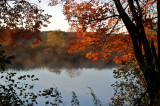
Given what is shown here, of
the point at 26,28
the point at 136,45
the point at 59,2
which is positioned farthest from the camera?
the point at 26,28

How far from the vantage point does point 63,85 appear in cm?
1448

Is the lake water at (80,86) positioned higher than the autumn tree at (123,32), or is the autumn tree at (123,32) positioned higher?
the autumn tree at (123,32)

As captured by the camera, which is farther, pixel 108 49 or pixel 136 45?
pixel 108 49

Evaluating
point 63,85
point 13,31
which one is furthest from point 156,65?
point 63,85

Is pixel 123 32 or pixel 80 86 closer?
pixel 123 32

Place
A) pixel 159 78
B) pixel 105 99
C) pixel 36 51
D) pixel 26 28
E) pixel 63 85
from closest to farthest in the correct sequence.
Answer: pixel 159 78
pixel 26 28
pixel 105 99
pixel 63 85
pixel 36 51

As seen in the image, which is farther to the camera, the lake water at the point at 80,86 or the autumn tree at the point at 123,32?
the lake water at the point at 80,86

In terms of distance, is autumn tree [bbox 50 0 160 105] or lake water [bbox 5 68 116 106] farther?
lake water [bbox 5 68 116 106]

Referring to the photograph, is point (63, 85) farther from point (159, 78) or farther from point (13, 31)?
point (159, 78)

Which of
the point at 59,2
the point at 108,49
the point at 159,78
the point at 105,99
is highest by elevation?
the point at 59,2

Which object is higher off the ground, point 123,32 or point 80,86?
point 123,32

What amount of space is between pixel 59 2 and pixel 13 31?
3.12 meters

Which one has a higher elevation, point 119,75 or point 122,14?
point 122,14

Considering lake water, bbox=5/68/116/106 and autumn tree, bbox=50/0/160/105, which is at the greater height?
autumn tree, bbox=50/0/160/105
